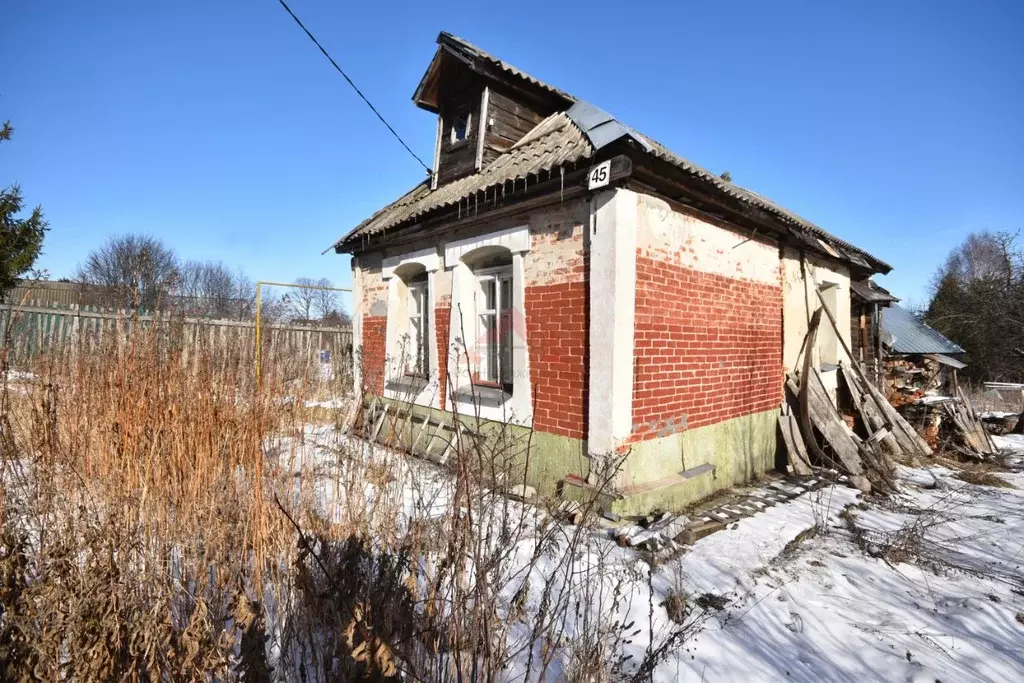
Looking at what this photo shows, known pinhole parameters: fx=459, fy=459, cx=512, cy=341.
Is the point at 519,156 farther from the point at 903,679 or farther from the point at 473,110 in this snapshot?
the point at 903,679

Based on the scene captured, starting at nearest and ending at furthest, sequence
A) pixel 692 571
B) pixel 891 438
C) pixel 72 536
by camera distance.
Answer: pixel 72 536 < pixel 692 571 < pixel 891 438

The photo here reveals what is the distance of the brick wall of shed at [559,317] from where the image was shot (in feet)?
14.9

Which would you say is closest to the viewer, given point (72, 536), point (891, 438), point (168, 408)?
point (72, 536)

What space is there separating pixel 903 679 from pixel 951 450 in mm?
6789

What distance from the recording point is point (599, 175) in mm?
4262

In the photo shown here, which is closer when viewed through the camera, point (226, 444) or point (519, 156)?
point (226, 444)

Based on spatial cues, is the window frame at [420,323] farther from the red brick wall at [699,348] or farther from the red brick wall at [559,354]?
the red brick wall at [699,348]

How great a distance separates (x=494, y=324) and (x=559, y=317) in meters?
1.24

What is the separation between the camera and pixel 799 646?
8.73ft

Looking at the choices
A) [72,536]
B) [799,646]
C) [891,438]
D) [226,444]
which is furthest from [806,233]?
[72,536]

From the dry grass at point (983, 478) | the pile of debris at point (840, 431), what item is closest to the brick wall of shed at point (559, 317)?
the pile of debris at point (840, 431)

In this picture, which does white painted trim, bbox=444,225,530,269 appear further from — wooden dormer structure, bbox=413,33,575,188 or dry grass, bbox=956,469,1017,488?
dry grass, bbox=956,469,1017,488

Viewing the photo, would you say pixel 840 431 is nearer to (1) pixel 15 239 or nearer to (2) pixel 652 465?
(2) pixel 652 465

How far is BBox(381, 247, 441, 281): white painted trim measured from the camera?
20.6ft
